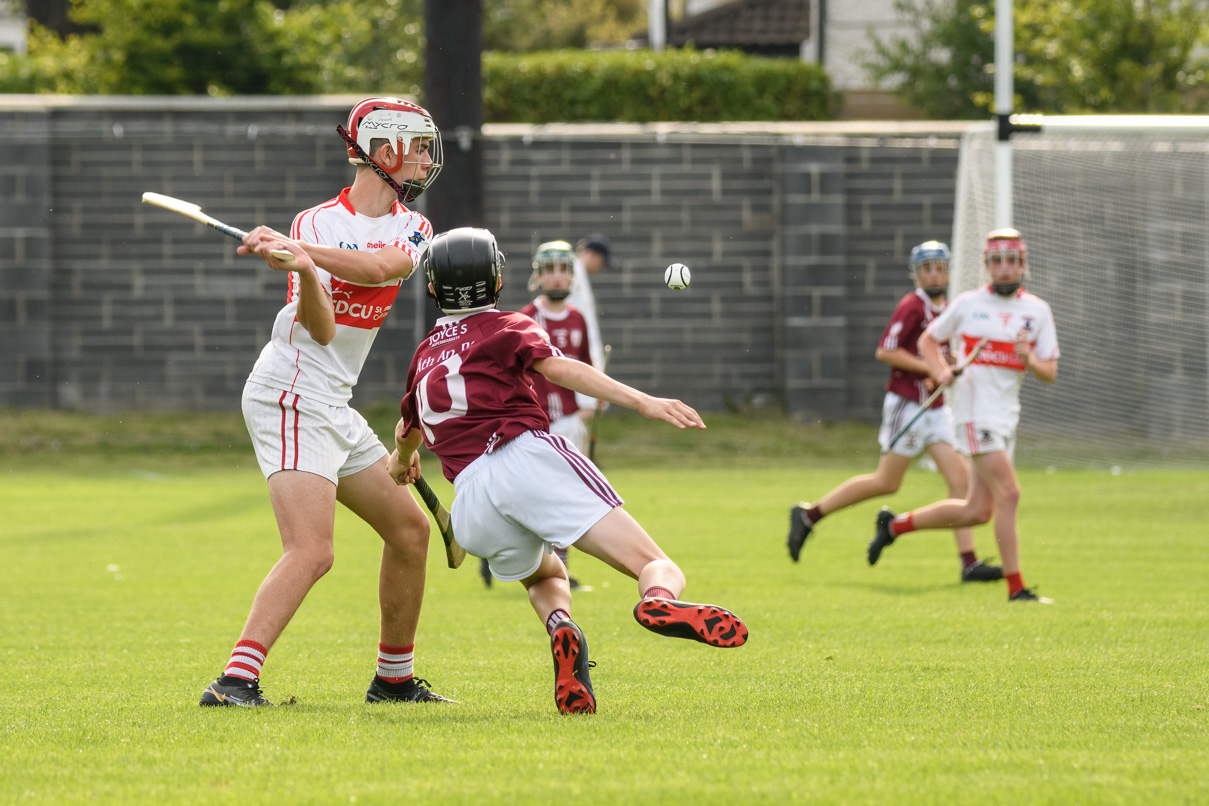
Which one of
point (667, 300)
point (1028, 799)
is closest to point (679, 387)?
point (667, 300)

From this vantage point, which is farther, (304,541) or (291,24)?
(291,24)

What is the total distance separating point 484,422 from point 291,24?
20473mm

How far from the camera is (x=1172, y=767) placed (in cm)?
411

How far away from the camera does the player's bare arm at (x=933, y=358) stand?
9.26m

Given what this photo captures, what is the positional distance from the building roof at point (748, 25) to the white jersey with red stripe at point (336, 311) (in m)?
30.7

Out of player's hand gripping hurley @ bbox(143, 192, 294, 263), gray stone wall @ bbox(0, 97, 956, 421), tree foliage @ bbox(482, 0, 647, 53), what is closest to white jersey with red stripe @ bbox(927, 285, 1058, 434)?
player's hand gripping hurley @ bbox(143, 192, 294, 263)

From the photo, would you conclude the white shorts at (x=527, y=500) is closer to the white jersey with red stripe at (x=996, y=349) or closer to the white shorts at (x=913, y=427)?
the white jersey with red stripe at (x=996, y=349)

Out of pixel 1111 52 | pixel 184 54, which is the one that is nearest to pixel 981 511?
pixel 1111 52

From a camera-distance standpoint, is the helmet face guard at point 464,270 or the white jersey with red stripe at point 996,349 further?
the white jersey with red stripe at point 996,349

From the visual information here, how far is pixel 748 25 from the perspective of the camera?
36781 millimetres

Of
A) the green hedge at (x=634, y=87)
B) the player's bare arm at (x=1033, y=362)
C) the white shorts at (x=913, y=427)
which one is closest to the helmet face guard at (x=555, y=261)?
the white shorts at (x=913, y=427)

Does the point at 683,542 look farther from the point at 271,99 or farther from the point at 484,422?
the point at 271,99

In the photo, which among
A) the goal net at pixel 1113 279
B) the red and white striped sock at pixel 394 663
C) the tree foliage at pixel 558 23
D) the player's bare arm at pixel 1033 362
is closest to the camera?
the red and white striped sock at pixel 394 663

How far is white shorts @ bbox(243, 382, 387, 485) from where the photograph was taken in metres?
5.32
